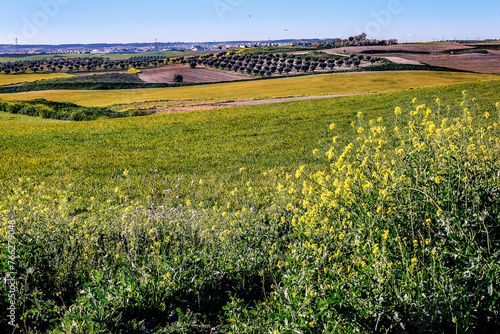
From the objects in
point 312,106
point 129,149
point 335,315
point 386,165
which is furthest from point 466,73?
point 335,315

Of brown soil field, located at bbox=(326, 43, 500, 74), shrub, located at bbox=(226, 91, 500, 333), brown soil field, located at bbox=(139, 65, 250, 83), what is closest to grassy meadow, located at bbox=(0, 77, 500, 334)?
shrub, located at bbox=(226, 91, 500, 333)

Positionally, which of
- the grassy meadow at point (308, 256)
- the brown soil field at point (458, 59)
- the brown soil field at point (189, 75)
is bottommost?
the grassy meadow at point (308, 256)

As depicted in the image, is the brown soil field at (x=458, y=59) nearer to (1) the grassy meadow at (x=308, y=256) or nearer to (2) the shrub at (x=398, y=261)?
(1) the grassy meadow at (x=308, y=256)

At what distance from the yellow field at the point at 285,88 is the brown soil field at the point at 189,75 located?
12.7m

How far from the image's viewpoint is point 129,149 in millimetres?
19172

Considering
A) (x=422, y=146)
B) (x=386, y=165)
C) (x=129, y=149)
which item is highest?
(x=422, y=146)

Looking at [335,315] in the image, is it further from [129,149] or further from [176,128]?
[176,128]

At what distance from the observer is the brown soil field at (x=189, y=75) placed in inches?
3017

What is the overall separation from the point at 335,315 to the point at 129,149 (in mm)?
16961

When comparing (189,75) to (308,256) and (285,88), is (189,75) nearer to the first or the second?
(285,88)

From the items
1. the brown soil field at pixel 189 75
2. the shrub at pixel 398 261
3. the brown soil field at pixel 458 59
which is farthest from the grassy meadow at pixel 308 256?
the brown soil field at pixel 189 75

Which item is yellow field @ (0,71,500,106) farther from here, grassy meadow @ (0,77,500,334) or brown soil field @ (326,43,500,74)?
grassy meadow @ (0,77,500,334)

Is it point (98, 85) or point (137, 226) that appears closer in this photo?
point (137, 226)

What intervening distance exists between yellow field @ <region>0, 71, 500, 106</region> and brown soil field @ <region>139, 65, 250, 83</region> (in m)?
12.7
